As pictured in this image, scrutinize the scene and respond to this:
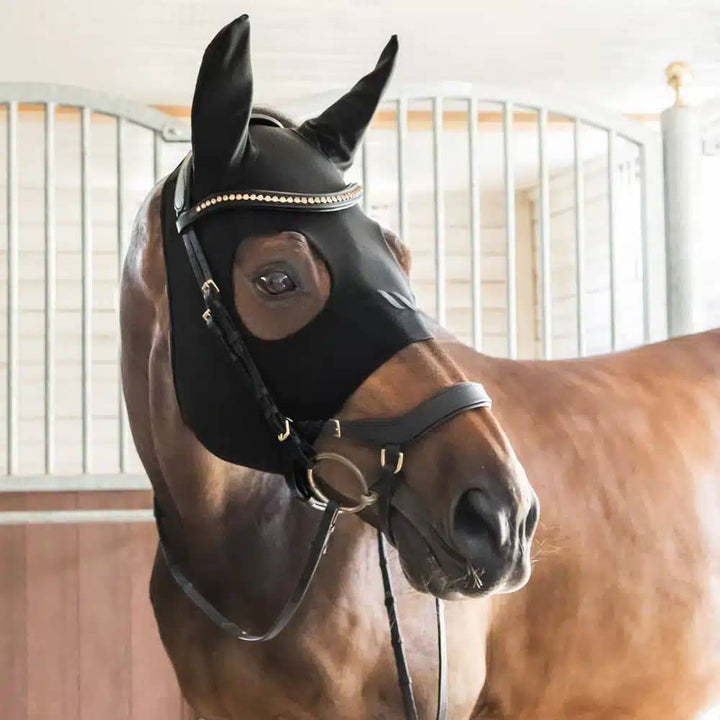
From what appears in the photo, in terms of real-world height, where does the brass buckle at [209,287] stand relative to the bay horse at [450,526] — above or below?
above

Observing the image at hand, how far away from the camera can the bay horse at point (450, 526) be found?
78cm

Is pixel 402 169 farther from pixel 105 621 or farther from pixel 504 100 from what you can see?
pixel 105 621

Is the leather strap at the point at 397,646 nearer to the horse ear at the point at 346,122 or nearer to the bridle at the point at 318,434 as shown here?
the bridle at the point at 318,434

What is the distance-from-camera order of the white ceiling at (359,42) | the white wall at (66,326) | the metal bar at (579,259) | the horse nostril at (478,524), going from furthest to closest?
1. the white wall at (66,326)
2. the white ceiling at (359,42)
3. the metal bar at (579,259)
4. the horse nostril at (478,524)

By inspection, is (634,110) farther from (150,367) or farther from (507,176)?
(150,367)

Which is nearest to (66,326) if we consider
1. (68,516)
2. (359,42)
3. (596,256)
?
(359,42)

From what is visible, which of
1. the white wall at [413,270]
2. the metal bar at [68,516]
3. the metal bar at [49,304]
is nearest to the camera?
the metal bar at [68,516]

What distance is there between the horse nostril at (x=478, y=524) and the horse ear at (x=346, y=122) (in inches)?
15.4

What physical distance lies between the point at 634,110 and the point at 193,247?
295 cm

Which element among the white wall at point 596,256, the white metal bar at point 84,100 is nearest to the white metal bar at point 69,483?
the white metal bar at point 84,100

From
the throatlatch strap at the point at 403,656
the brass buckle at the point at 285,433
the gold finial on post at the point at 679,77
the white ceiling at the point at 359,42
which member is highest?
the white ceiling at the point at 359,42

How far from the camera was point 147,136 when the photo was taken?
3078mm

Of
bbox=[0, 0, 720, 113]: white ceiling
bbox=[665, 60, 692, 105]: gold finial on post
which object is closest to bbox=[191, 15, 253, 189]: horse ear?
bbox=[665, 60, 692, 105]: gold finial on post

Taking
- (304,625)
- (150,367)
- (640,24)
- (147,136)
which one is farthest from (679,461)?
(147,136)
